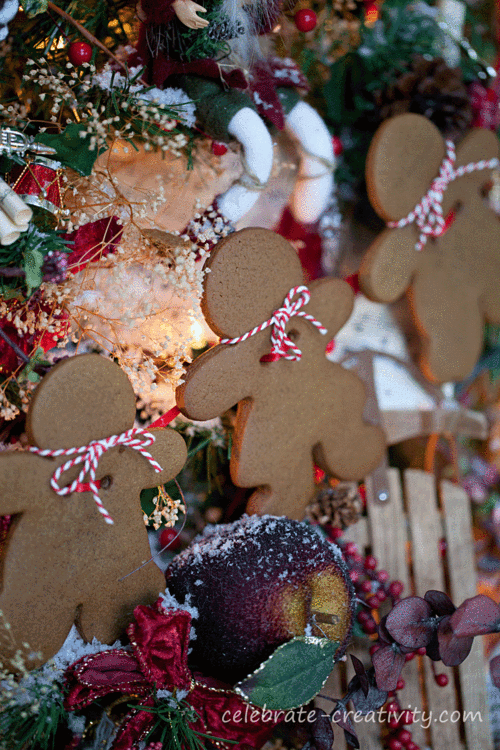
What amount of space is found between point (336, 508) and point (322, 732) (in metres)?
Result: 0.39

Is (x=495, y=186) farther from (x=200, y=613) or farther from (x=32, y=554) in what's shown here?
(x=32, y=554)

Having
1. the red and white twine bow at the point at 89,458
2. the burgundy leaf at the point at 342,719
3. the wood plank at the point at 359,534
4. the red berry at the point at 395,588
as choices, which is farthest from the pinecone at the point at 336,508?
the red and white twine bow at the point at 89,458

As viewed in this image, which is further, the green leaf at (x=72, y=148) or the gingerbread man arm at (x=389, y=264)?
the gingerbread man arm at (x=389, y=264)

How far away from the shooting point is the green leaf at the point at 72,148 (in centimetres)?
83

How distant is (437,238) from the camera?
4.14 ft

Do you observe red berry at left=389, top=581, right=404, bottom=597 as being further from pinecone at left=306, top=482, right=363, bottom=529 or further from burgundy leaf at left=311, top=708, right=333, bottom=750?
burgundy leaf at left=311, top=708, right=333, bottom=750

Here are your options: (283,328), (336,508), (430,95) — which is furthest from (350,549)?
(430,95)

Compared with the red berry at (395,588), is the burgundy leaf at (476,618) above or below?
above

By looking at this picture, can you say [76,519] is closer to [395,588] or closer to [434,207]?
[395,588]

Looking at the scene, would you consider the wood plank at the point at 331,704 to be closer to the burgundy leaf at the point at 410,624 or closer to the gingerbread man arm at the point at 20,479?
the burgundy leaf at the point at 410,624

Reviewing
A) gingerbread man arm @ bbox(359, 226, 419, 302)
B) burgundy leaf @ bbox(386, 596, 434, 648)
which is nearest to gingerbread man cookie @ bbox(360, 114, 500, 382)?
gingerbread man arm @ bbox(359, 226, 419, 302)

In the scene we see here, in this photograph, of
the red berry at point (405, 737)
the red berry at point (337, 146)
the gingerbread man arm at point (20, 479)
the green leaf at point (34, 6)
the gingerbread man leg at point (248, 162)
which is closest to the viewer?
the gingerbread man arm at point (20, 479)

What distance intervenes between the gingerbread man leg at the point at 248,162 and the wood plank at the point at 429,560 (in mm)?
677

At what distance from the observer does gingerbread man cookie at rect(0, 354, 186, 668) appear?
2.33ft
